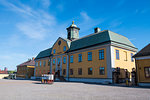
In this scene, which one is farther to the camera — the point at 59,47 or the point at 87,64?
the point at 59,47

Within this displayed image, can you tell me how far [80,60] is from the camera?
94.7ft

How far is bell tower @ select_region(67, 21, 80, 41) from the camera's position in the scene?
1485 inches

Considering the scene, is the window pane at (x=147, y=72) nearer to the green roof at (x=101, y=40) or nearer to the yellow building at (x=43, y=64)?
the green roof at (x=101, y=40)

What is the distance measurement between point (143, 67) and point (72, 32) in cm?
2338

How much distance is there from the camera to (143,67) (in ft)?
59.0

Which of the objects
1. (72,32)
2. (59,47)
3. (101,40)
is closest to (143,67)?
(101,40)

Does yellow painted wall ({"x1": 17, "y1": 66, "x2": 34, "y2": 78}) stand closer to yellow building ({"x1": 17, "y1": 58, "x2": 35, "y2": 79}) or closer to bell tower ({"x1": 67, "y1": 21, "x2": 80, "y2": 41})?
yellow building ({"x1": 17, "y1": 58, "x2": 35, "y2": 79})

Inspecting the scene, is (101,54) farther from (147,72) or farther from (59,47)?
(59,47)

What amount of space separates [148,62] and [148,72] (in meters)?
1.30

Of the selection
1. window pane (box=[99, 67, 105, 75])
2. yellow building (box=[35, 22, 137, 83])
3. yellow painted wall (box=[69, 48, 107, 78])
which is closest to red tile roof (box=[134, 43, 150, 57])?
yellow building (box=[35, 22, 137, 83])

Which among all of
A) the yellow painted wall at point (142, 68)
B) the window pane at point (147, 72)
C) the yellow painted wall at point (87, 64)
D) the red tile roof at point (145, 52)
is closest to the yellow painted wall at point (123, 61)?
the yellow painted wall at point (87, 64)

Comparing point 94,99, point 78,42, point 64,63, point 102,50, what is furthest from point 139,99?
point 64,63

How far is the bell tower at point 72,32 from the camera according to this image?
124ft

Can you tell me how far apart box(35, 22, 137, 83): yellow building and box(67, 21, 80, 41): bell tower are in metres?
3.67
